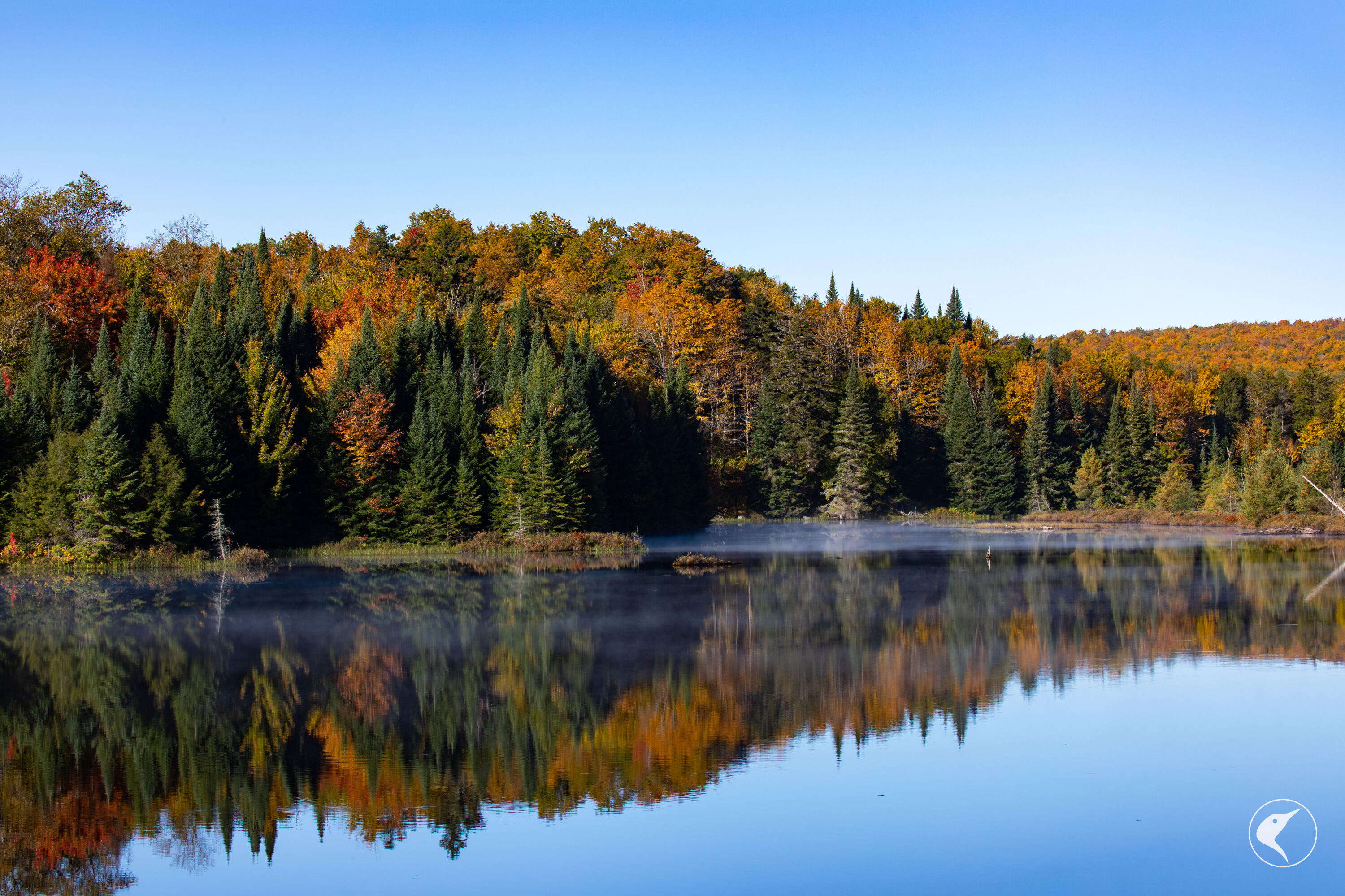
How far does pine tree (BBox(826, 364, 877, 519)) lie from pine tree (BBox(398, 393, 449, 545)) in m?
35.6

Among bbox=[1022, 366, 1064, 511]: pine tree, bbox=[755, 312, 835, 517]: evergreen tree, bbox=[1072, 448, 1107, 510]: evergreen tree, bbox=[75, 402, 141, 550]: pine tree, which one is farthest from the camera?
bbox=[1022, 366, 1064, 511]: pine tree

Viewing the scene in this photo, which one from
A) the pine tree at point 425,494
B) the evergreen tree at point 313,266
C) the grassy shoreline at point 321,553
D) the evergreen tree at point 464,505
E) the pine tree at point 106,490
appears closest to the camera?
the pine tree at point 106,490

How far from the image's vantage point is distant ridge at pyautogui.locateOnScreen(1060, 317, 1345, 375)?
453ft

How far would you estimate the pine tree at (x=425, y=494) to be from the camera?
173 feet

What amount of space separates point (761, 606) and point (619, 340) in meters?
46.4

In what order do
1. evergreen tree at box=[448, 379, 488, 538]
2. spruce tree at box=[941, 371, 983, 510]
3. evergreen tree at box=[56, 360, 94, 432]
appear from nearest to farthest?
Answer: evergreen tree at box=[56, 360, 94, 432] → evergreen tree at box=[448, 379, 488, 538] → spruce tree at box=[941, 371, 983, 510]

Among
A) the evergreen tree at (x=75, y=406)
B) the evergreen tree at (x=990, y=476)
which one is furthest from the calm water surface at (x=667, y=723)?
the evergreen tree at (x=990, y=476)

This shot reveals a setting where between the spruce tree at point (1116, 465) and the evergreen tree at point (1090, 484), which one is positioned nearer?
the evergreen tree at point (1090, 484)

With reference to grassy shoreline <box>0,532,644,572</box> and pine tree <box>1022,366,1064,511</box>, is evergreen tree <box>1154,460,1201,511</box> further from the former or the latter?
grassy shoreline <box>0,532,644,572</box>

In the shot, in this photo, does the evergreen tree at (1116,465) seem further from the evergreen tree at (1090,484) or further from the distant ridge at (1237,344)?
the distant ridge at (1237,344)

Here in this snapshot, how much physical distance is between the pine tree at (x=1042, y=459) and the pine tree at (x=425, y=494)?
175 feet

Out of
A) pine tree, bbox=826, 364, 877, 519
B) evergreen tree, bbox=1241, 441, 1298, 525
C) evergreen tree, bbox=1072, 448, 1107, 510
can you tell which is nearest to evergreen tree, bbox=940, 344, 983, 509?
evergreen tree, bbox=1072, 448, 1107, 510

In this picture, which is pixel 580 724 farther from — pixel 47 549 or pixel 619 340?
pixel 619 340

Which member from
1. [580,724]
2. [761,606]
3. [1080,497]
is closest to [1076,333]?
[1080,497]
